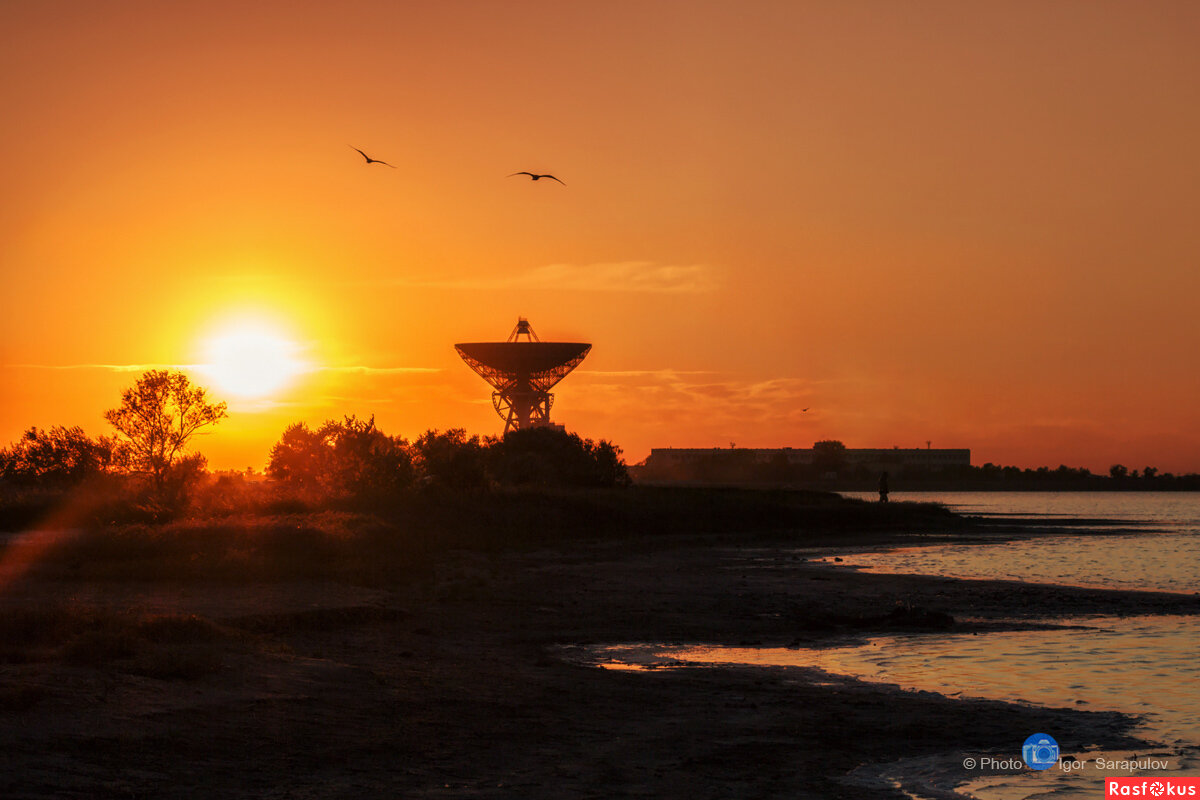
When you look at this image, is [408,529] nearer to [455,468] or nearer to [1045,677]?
[455,468]

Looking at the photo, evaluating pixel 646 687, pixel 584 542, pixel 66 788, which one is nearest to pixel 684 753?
pixel 646 687

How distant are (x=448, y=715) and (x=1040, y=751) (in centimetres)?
703

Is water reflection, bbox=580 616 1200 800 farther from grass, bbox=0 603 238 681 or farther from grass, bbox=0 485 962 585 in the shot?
grass, bbox=0 485 962 585

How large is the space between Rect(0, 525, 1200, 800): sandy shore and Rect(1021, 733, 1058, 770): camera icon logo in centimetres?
19

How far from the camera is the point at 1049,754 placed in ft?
42.9

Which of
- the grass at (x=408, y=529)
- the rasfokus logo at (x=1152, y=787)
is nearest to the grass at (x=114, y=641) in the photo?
the grass at (x=408, y=529)

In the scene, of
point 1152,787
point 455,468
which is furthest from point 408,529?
point 1152,787

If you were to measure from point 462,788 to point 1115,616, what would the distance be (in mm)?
20720

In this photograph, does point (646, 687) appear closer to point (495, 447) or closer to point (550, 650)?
point (550, 650)

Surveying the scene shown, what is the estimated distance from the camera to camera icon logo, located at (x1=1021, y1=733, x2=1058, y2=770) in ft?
41.8

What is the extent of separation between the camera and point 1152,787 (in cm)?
1169

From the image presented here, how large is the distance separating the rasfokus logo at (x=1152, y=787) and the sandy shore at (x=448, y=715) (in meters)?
1.29

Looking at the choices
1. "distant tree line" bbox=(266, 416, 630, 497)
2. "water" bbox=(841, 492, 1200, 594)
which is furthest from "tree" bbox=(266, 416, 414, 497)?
"water" bbox=(841, 492, 1200, 594)

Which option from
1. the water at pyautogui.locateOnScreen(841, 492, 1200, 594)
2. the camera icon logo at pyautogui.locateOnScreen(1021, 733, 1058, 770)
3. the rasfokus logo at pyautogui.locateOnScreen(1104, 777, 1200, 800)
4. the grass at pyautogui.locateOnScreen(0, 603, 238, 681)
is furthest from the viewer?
the water at pyautogui.locateOnScreen(841, 492, 1200, 594)
